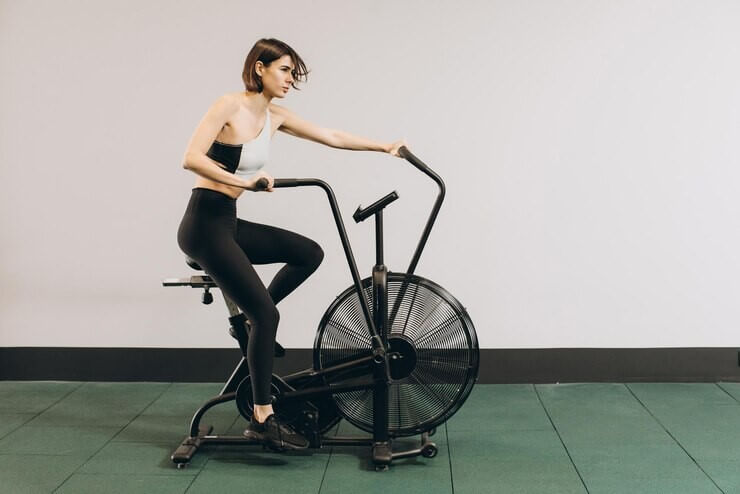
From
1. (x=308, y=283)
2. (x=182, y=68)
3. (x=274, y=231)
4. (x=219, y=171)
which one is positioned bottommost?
(x=308, y=283)

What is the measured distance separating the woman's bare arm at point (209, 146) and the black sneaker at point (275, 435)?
0.84 metres

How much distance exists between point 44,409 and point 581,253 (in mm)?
2389

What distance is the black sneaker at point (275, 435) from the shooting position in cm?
309

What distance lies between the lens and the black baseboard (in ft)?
13.3

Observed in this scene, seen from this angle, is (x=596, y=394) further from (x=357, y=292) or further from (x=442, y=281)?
(x=357, y=292)

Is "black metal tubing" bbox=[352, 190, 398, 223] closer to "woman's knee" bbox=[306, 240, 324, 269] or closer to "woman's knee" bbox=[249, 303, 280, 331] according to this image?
"woman's knee" bbox=[306, 240, 324, 269]

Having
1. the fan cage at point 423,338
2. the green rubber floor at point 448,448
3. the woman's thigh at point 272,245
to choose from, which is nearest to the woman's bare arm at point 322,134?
the woman's thigh at point 272,245

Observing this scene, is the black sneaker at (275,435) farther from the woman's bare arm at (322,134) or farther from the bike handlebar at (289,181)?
the woman's bare arm at (322,134)

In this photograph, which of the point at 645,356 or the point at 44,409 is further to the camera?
the point at 645,356

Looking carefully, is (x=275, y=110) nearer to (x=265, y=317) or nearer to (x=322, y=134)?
(x=322, y=134)

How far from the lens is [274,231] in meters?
3.18

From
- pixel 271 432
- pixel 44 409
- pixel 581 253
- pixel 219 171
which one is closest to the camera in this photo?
pixel 219 171

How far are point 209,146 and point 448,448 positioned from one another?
53.9 inches

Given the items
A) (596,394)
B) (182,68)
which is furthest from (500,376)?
(182,68)
